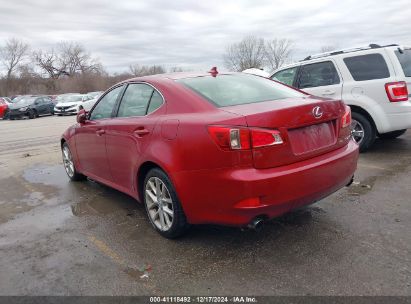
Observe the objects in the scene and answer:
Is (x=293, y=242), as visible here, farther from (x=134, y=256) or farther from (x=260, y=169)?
(x=134, y=256)

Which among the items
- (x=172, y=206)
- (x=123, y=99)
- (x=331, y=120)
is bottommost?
(x=172, y=206)

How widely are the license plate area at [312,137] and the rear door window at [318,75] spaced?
3.84 m

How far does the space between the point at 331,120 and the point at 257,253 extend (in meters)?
1.33

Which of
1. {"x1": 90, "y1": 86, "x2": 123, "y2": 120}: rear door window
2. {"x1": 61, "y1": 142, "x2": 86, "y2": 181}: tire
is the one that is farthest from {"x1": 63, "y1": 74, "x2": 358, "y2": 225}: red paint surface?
{"x1": 61, "y1": 142, "x2": 86, "y2": 181}: tire

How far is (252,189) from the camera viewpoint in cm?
292

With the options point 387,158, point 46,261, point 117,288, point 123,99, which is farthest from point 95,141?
point 387,158

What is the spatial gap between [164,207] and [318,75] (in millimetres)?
4848

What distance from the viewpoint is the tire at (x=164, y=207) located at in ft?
11.3

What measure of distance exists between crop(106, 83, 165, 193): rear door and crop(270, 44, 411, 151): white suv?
407 centimetres

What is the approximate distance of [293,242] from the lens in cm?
347

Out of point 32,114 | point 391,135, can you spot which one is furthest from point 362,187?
point 32,114

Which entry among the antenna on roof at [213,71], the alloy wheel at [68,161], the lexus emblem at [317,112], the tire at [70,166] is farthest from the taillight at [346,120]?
the alloy wheel at [68,161]

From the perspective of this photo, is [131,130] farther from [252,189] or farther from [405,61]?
[405,61]

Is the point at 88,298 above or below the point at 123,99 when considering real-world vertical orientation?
below
